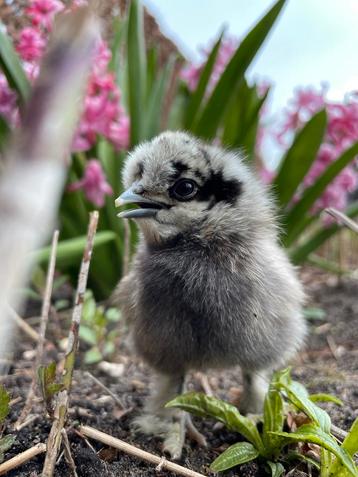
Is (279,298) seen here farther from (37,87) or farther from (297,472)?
(37,87)

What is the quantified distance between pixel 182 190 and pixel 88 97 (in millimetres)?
957

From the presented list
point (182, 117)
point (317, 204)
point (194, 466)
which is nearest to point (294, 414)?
point (194, 466)

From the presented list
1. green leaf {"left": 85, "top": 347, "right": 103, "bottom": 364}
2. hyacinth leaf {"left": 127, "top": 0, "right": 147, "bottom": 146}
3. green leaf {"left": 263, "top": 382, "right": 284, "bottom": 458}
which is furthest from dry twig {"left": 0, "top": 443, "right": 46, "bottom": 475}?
hyacinth leaf {"left": 127, "top": 0, "right": 147, "bottom": 146}

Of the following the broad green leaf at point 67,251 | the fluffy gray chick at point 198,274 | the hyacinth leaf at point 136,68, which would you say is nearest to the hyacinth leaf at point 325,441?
the fluffy gray chick at point 198,274

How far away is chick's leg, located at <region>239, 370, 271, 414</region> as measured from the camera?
4.77 feet

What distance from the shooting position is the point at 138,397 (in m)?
1.64

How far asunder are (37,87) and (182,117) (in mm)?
2531

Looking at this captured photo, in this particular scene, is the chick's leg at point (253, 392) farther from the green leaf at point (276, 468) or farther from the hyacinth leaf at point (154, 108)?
the hyacinth leaf at point (154, 108)

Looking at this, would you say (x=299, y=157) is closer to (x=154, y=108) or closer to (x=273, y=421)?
(x=154, y=108)

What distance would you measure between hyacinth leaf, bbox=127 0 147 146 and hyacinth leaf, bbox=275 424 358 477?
1.74 metres

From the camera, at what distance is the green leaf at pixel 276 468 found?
1.09 meters

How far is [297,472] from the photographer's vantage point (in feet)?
3.76

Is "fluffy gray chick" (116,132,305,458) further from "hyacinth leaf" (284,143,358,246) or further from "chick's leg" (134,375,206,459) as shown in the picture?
"hyacinth leaf" (284,143,358,246)

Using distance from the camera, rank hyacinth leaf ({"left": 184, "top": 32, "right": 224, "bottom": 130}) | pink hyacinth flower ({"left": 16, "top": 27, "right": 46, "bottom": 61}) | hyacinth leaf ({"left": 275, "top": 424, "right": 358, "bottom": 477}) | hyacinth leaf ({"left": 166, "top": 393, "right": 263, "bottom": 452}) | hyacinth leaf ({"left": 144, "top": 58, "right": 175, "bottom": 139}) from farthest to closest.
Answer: hyacinth leaf ({"left": 144, "top": 58, "right": 175, "bottom": 139})
hyacinth leaf ({"left": 184, "top": 32, "right": 224, "bottom": 130})
pink hyacinth flower ({"left": 16, "top": 27, "right": 46, "bottom": 61})
hyacinth leaf ({"left": 166, "top": 393, "right": 263, "bottom": 452})
hyacinth leaf ({"left": 275, "top": 424, "right": 358, "bottom": 477})
